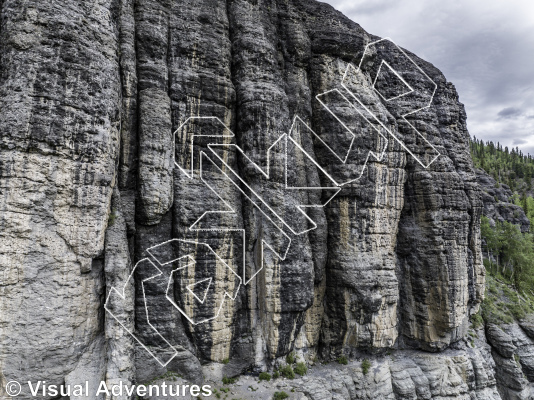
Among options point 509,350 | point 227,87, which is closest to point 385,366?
point 509,350

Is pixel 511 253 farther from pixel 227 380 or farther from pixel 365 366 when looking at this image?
pixel 227 380

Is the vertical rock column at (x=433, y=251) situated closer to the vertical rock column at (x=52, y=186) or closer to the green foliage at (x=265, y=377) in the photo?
the green foliage at (x=265, y=377)

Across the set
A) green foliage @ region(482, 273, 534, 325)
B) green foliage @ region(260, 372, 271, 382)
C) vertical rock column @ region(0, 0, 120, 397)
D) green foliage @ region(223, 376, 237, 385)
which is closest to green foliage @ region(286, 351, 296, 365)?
green foliage @ region(260, 372, 271, 382)

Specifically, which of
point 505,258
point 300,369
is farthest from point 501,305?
point 300,369

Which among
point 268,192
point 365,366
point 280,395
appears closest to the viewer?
point 280,395

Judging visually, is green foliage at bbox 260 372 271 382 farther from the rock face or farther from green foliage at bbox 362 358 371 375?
green foliage at bbox 362 358 371 375

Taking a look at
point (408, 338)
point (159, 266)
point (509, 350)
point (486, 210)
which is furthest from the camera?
point (486, 210)

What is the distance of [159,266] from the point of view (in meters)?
13.3

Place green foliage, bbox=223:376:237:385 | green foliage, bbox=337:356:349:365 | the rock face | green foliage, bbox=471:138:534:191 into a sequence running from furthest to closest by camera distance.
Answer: green foliage, bbox=471:138:534:191, green foliage, bbox=337:356:349:365, green foliage, bbox=223:376:237:385, the rock face

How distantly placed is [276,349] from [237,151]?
9266 mm

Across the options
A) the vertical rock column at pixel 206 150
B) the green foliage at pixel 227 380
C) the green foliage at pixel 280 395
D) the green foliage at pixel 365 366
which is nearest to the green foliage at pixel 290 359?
the green foliage at pixel 280 395

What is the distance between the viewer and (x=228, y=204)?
14.6 m

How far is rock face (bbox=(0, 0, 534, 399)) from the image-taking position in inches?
407

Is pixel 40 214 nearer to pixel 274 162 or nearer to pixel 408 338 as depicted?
pixel 274 162
